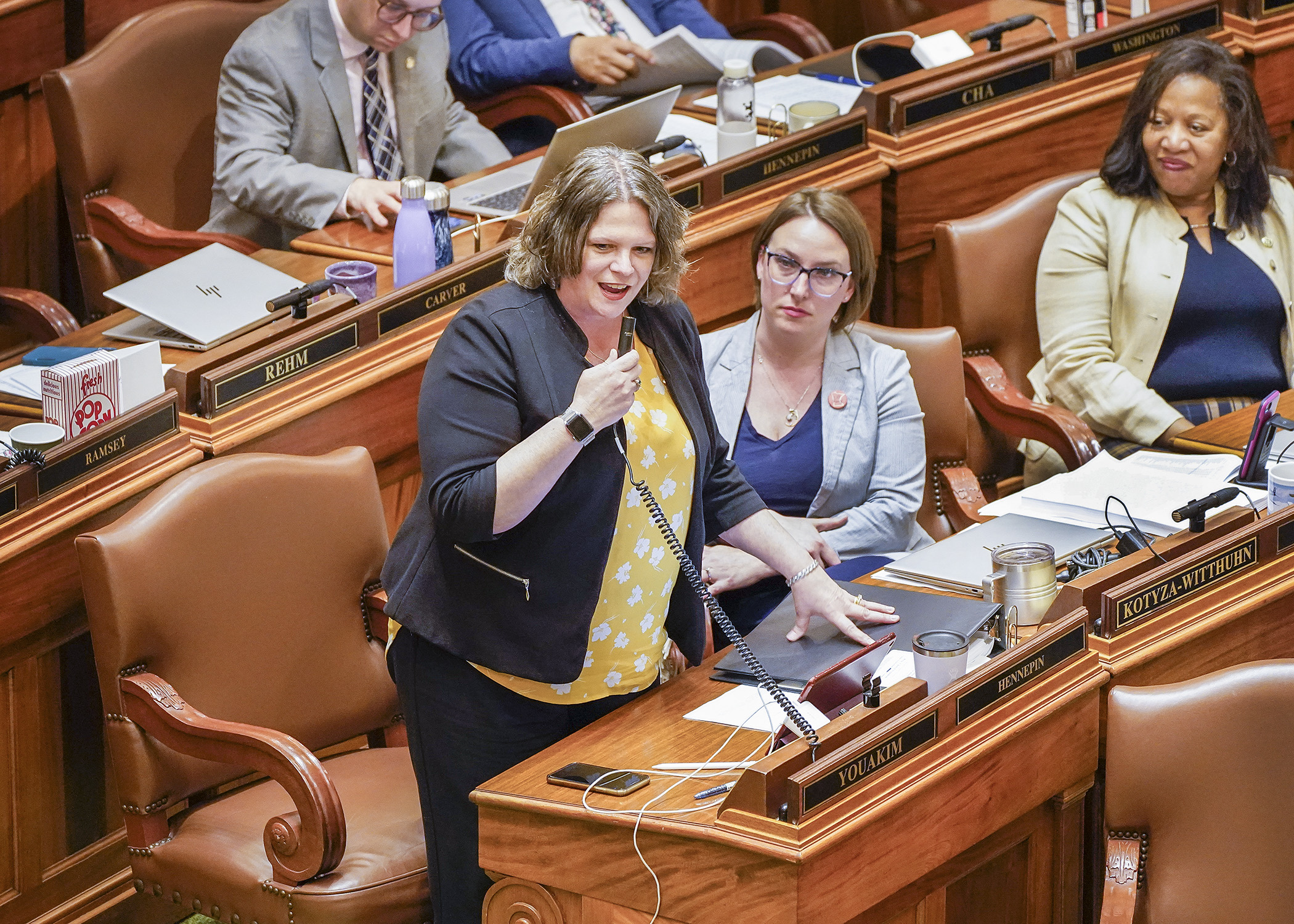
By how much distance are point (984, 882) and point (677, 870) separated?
1.33 feet

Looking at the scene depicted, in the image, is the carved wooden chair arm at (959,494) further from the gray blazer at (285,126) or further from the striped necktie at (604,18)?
the striped necktie at (604,18)

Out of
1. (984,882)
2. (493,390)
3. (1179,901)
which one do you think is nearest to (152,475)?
(493,390)

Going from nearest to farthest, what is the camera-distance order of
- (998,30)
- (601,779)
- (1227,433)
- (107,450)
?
(601,779), (107,450), (1227,433), (998,30)

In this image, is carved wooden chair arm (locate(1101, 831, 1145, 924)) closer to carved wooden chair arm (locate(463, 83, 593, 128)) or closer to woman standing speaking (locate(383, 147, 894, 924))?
woman standing speaking (locate(383, 147, 894, 924))

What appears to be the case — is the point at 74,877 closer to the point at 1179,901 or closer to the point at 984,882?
the point at 984,882

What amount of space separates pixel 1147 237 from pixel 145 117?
76.3 inches

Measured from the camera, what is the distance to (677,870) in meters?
1.74

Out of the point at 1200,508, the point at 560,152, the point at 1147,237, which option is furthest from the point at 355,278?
the point at 1147,237

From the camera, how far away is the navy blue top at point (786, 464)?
275 cm

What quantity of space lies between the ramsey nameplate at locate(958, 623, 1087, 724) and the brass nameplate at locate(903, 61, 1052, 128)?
1.69m

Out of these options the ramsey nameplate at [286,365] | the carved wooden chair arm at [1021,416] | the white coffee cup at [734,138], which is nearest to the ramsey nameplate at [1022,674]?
the carved wooden chair arm at [1021,416]

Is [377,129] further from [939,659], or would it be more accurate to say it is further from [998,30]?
[939,659]

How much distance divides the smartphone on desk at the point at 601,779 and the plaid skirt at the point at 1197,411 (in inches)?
63.8

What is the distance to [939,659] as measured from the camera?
1.92 m
